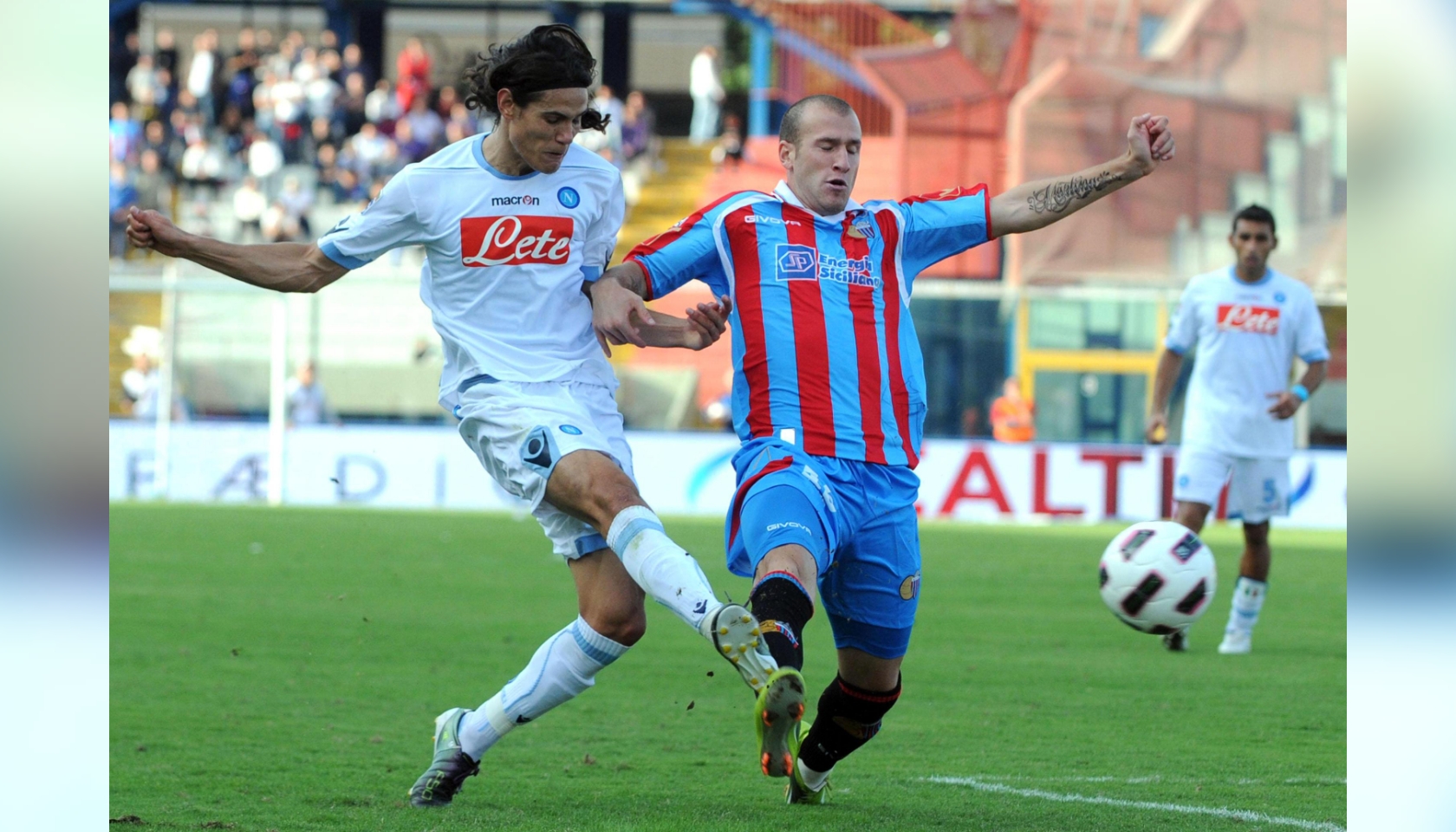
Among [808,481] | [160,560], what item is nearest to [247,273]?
[808,481]

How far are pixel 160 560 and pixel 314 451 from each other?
337 inches

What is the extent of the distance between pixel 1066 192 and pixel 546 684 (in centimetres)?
218

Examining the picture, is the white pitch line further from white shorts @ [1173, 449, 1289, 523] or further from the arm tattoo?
white shorts @ [1173, 449, 1289, 523]

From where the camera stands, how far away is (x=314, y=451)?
22.2 metres

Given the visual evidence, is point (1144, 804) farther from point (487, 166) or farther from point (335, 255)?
point (335, 255)

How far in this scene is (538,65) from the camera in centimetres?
472

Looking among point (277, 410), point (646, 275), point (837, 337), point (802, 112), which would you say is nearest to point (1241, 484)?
point (837, 337)

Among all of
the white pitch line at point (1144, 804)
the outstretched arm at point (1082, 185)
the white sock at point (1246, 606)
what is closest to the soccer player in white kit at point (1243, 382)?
the white sock at point (1246, 606)

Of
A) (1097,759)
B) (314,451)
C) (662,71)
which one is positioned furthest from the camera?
(662,71)

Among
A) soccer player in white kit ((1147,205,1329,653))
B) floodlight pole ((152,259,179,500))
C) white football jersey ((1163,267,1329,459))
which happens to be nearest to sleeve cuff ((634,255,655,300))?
soccer player in white kit ((1147,205,1329,653))

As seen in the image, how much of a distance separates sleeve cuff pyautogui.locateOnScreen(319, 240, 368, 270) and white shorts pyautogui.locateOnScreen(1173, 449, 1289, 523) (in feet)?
19.9

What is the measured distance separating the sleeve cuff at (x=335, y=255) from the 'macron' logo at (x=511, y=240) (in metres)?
0.33

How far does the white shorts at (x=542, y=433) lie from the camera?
186 inches
